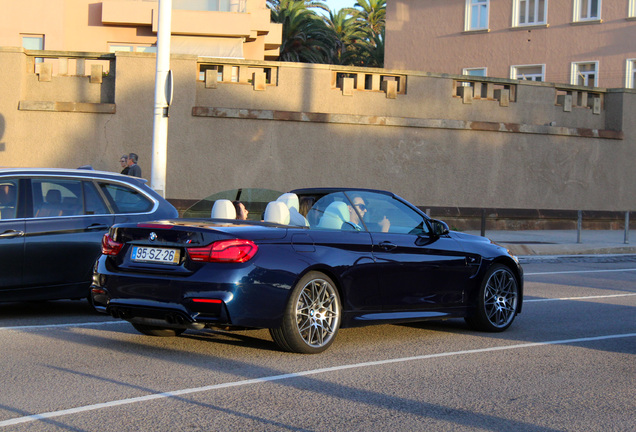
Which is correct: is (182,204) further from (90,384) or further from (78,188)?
(90,384)

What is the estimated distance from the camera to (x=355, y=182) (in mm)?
24000

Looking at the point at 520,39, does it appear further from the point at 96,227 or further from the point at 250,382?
the point at 250,382

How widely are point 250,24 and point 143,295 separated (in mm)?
25894

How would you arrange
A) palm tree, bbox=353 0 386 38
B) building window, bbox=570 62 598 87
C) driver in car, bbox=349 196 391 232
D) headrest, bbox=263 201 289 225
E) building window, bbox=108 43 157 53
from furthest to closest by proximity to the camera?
palm tree, bbox=353 0 386 38, building window, bbox=570 62 598 87, building window, bbox=108 43 157 53, driver in car, bbox=349 196 391 232, headrest, bbox=263 201 289 225

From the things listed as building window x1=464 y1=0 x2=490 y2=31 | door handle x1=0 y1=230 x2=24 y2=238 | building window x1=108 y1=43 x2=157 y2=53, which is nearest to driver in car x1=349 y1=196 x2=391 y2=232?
door handle x1=0 y1=230 x2=24 y2=238

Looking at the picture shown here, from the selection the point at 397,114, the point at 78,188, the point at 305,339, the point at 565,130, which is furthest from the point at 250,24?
the point at 305,339

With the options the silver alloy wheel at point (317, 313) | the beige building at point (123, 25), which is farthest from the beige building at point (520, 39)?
the silver alloy wheel at point (317, 313)

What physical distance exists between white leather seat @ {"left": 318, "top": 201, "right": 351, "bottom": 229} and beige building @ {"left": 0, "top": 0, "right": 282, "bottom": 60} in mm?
23483

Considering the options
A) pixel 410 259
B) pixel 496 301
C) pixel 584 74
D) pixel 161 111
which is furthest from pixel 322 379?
pixel 584 74

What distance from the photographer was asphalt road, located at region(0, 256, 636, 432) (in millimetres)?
5242

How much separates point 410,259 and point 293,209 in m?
1.16

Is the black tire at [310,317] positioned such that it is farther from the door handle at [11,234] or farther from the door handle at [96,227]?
the door handle at [11,234]

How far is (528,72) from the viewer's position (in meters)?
37.4

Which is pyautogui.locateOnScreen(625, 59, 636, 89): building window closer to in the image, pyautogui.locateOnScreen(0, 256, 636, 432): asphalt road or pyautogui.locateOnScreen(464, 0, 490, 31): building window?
pyautogui.locateOnScreen(464, 0, 490, 31): building window
